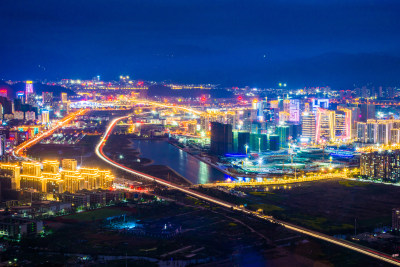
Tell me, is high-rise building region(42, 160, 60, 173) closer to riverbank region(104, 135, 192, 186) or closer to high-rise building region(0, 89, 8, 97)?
riverbank region(104, 135, 192, 186)

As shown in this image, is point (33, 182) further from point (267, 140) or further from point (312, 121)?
point (312, 121)

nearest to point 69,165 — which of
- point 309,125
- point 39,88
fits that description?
point 309,125

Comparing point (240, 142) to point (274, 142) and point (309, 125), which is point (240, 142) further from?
point (309, 125)

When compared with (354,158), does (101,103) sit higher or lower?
higher

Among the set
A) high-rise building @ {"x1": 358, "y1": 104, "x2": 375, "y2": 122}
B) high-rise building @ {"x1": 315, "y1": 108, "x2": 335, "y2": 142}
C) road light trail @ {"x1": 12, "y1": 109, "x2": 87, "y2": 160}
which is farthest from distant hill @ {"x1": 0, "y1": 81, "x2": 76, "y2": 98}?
high-rise building @ {"x1": 358, "y1": 104, "x2": 375, "y2": 122}

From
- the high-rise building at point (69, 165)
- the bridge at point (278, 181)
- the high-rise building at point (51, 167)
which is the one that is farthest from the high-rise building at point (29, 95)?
the bridge at point (278, 181)

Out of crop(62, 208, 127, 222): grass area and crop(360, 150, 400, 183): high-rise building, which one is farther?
crop(360, 150, 400, 183): high-rise building

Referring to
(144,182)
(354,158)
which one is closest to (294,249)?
(144,182)
